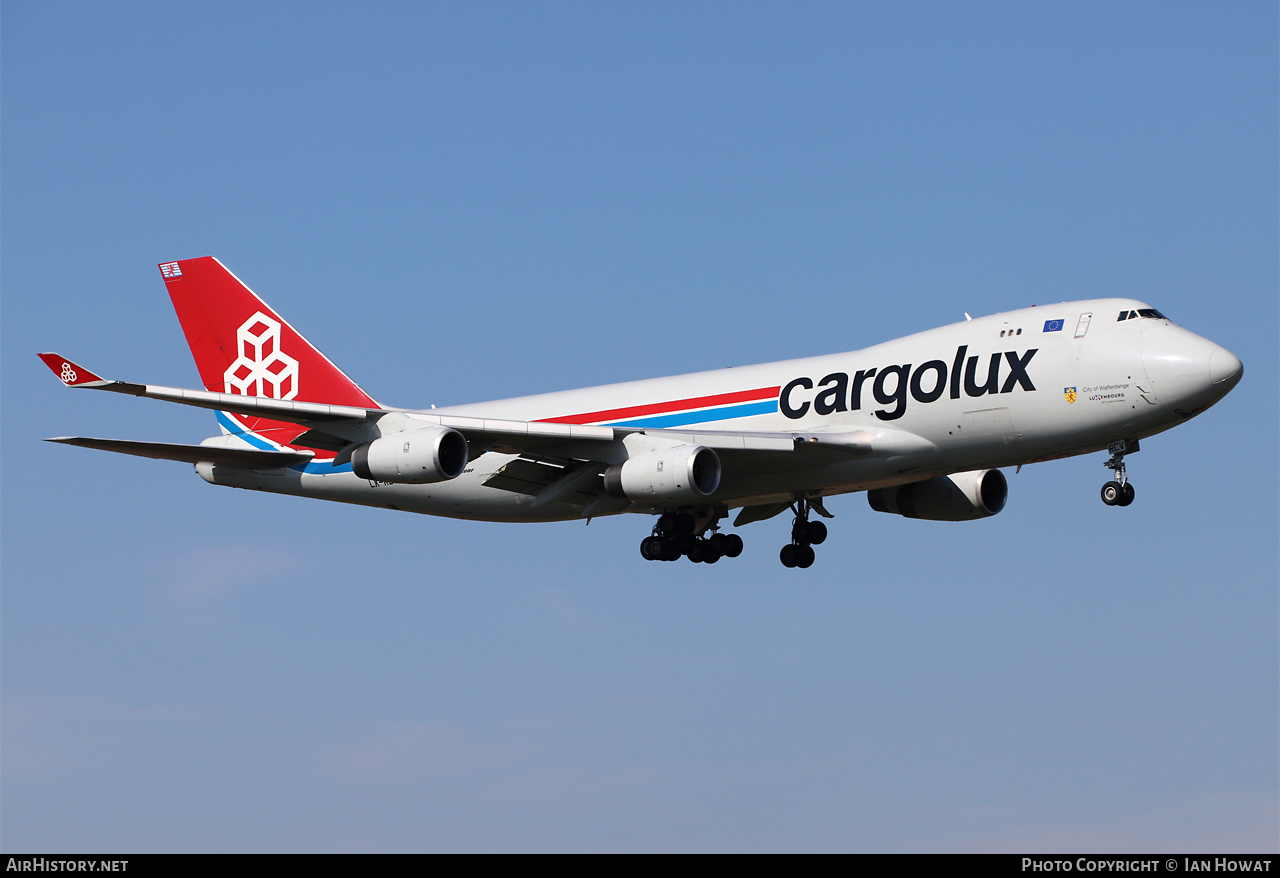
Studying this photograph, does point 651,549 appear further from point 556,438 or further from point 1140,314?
point 1140,314

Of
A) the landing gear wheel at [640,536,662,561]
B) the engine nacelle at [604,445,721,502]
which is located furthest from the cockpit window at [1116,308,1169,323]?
the landing gear wheel at [640,536,662,561]

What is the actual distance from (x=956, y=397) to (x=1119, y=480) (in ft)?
13.0

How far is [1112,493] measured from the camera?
32.9m

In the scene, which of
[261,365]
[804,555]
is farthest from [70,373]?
[804,555]

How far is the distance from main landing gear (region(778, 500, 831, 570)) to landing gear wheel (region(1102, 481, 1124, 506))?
28.5 feet

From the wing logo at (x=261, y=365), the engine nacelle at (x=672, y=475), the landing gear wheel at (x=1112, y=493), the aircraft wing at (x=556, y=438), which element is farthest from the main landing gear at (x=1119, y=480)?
the wing logo at (x=261, y=365)

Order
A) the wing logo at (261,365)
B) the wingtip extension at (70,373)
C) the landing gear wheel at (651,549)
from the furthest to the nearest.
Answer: the wing logo at (261,365)
the landing gear wheel at (651,549)
the wingtip extension at (70,373)

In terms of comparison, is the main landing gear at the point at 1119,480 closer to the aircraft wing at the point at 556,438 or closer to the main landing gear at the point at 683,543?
the aircraft wing at the point at 556,438

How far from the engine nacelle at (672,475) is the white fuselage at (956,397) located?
124 centimetres

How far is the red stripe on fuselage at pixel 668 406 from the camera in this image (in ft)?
120

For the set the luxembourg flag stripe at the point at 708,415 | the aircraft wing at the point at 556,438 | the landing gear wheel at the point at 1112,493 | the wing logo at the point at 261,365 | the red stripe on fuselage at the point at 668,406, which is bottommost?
the landing gear wheel at the point at 1112,493

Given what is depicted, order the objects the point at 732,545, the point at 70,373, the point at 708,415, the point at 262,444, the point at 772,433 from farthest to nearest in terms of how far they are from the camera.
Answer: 1. the point at 262,444
2. the point at 732,545
3. the point at 708,415
4. the point at 772,433
5. the point at 70,373

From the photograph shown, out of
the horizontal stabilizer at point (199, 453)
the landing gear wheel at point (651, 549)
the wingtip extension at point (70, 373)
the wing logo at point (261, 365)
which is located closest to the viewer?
the wingtip extension at point (70, 373)

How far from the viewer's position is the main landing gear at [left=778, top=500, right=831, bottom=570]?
131 ft
